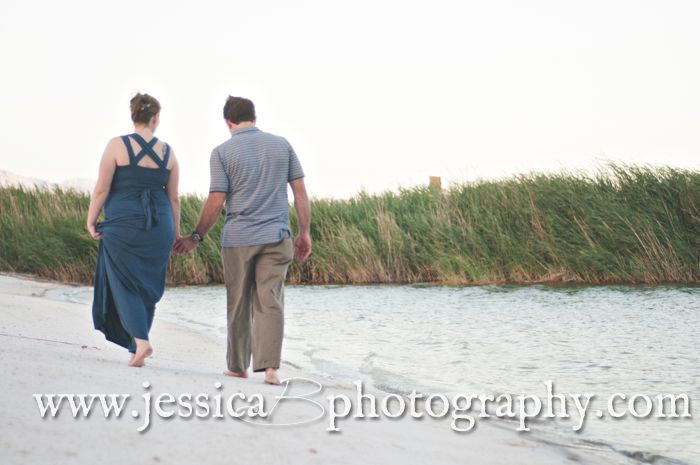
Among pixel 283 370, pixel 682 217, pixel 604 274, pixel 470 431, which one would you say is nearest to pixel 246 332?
pixel 283 370

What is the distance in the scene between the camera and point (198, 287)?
15.6 metres

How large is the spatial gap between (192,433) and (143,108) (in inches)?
93.3

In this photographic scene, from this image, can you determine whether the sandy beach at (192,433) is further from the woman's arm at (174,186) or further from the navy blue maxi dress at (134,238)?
the woman's arm at (174,186)

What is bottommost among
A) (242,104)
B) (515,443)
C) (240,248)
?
(515,443)

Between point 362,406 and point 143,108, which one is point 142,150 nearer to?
point 143,108

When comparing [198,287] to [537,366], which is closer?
[537,366]

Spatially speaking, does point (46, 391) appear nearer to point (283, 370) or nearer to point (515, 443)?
point (515, 443)

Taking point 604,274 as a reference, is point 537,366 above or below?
below

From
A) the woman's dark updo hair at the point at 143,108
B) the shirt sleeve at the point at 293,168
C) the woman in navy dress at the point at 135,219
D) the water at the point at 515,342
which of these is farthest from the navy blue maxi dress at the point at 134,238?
the water at the point at 515,342

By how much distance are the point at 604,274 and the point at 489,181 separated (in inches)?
115

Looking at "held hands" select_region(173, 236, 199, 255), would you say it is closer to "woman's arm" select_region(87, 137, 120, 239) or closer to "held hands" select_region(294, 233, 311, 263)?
"woman's arm" select_region(87, 137, 120, 239)

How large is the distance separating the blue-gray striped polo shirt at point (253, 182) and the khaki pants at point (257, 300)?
3.2 inches

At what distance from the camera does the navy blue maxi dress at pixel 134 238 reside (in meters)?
5.24

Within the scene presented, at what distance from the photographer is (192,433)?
3510 millimetres
